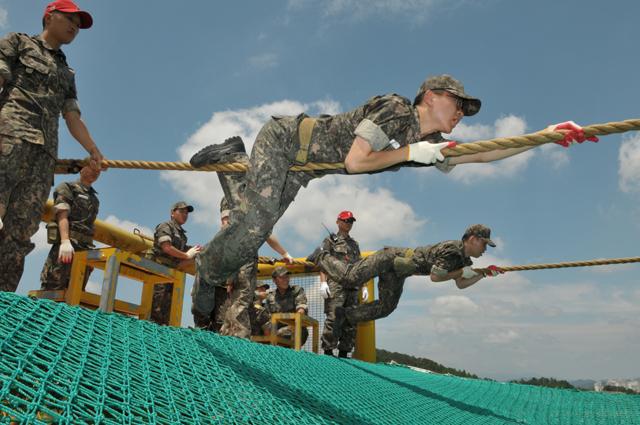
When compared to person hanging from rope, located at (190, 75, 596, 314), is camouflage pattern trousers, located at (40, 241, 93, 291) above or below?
below

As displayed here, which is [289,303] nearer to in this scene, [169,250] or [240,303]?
[169,250]

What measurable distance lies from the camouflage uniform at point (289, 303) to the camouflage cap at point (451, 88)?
4.68m

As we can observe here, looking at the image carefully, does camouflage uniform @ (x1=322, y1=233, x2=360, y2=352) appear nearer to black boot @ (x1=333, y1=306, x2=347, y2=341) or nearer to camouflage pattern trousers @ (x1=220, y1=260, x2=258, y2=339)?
black boot @ (x1=333, y1=306, x2=347, y2=341)

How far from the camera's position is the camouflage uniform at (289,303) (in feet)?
23.3

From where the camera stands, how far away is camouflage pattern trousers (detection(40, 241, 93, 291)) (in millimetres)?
4289

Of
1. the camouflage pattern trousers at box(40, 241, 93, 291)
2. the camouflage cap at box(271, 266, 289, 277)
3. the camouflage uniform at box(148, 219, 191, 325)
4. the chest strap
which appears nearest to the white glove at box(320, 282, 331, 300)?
the camouflage cap at box(271, 266, 289, 277)

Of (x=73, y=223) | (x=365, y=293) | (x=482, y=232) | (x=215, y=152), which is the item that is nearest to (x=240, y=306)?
(x=215, y=152)

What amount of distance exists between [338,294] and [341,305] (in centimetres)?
16

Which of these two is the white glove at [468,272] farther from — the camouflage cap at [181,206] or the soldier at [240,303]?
the camouflage cap at [181,206]

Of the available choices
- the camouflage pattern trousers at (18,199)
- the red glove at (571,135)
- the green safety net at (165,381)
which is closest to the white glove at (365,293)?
the green safety net at (165,381)

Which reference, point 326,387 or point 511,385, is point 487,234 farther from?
point 326,387

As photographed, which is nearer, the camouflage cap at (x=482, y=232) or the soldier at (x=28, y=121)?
the soldier at (x=28, y=121)

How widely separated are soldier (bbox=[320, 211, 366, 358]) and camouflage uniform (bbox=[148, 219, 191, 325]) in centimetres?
207

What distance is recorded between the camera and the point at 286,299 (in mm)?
7160
